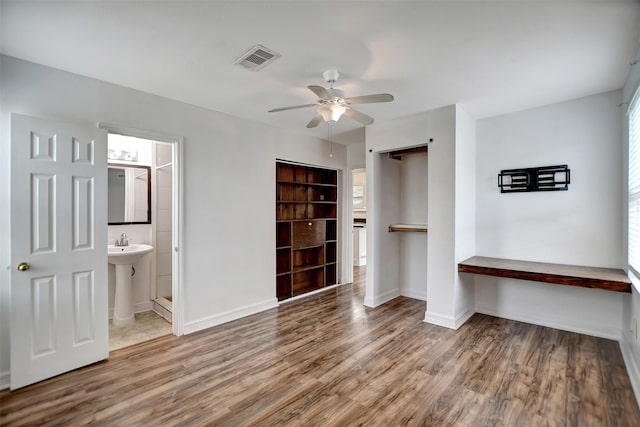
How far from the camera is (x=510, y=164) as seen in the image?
12.2 feet

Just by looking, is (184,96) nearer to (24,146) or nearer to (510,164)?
(24,146)

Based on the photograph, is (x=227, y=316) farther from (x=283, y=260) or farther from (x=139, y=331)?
(x=283, y=260)

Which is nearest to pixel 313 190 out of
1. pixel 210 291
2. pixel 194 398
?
pixel 210 291

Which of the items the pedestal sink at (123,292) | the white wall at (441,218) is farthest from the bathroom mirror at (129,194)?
the white wall at (441,218)

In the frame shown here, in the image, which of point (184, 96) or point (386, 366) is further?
point (184, 96)

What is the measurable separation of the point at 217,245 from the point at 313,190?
7.08 feet

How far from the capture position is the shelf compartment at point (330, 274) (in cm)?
532

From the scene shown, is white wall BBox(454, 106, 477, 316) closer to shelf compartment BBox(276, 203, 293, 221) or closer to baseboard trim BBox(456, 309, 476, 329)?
baseboard trim BBox(456, 309, 476, 329)

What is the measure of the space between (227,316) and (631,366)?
3898 millimetres

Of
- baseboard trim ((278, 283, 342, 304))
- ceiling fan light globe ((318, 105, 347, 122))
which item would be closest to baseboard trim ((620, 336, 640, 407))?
ceiling fan light globe ((318, 105, 347, 122))

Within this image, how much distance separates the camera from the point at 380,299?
4.29 meters

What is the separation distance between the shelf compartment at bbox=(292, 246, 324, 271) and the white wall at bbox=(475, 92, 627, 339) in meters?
2.45

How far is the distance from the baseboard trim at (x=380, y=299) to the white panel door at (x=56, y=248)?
3.05 metres

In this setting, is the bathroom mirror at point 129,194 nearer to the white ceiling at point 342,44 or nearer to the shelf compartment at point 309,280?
the white ceiling at point 342,44
